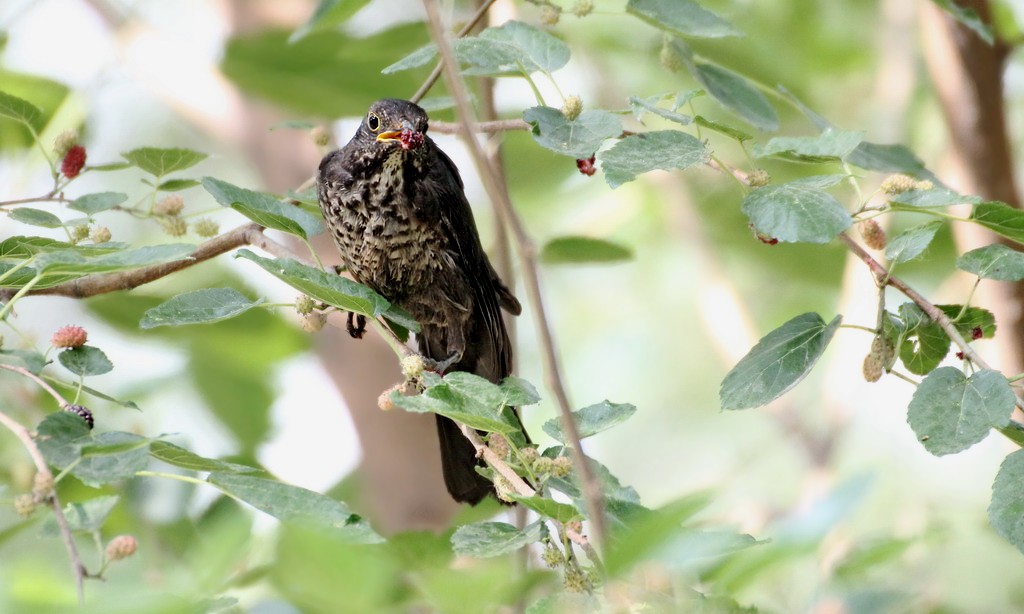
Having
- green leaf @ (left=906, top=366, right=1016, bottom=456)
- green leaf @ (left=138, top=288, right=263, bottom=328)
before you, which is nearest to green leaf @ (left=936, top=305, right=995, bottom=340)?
green leaf @ (left=906, top=366, right=1016, bottom=456)

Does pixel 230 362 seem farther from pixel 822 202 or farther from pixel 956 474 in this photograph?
pixel 956 474

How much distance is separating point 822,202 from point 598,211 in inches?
174

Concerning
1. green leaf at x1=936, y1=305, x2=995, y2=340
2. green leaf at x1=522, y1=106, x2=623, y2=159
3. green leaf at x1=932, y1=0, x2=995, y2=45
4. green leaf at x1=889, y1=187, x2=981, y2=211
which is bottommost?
green leaf at x1=936, y1=305, x2=995, y2=340

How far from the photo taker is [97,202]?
2.47 metres

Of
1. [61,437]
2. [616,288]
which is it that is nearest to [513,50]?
[61,437]

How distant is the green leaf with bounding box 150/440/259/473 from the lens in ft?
5.89

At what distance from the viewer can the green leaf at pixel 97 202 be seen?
246 centimetres

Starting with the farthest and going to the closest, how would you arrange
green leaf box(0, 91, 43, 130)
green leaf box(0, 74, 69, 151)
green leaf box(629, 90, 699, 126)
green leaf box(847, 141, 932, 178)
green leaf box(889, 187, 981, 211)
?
green leaf box(0, 74, 69, 151) → green leaf box(847, 141, 932, 178) → green leaf box(0, 91, 43, 130) → green leaf box(629, 90, 699, 126) → green leaf box(889, 187, 981, 211)

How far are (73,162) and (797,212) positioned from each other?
1.77 metres

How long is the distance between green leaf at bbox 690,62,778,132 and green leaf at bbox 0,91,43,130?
1.61 meters

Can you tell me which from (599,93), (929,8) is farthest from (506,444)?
(599,93)

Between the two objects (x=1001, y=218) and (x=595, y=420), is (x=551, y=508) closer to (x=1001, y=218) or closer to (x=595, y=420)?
(x=595, y=420)

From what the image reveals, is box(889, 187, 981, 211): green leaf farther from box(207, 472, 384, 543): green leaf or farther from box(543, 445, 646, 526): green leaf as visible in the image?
box(207, 472, 384, 543): green leaf

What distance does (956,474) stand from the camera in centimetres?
775
